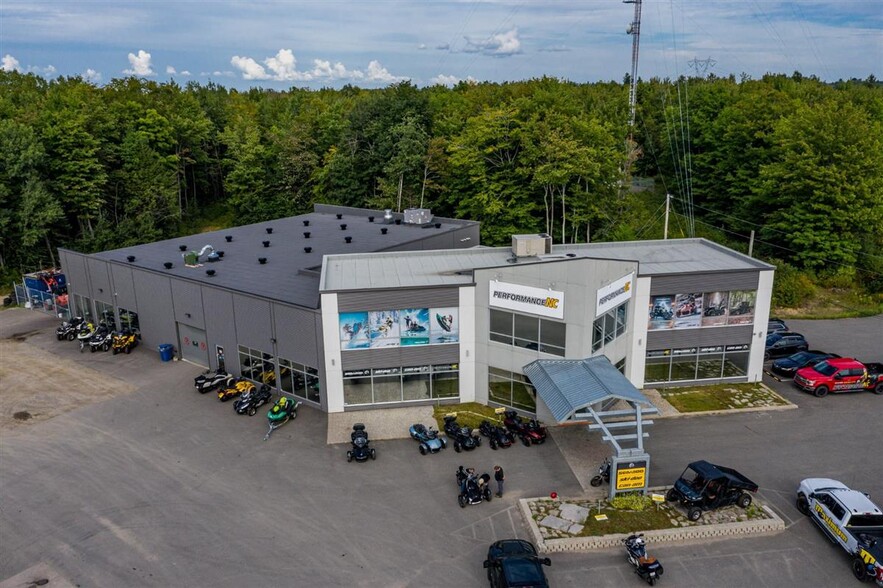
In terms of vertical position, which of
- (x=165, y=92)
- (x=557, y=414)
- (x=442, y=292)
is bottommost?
(x=557, y=414)

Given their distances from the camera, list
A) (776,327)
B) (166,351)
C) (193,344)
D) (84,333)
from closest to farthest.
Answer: (193,344), (166,351), (84,333), (776,327)

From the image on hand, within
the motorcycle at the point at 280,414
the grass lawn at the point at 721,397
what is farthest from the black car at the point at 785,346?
the motorcycle at the point at 280,414

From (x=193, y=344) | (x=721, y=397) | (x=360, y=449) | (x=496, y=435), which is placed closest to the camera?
(x=360, y=449)

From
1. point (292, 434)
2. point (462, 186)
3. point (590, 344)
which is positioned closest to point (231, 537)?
point (292, 434)

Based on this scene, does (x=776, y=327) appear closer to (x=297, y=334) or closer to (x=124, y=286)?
(x=297, y=334)

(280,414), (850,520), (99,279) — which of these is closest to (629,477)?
(850,520)

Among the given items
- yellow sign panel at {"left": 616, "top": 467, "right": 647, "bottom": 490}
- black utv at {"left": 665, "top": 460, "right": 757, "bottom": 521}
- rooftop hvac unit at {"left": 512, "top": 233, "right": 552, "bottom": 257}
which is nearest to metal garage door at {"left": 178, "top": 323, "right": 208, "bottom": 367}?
rooftop hvac unit at {"left": 512, "top": 233, "right": 552, "bottom": 257}

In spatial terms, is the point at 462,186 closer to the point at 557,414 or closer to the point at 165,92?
the point at 557,414
